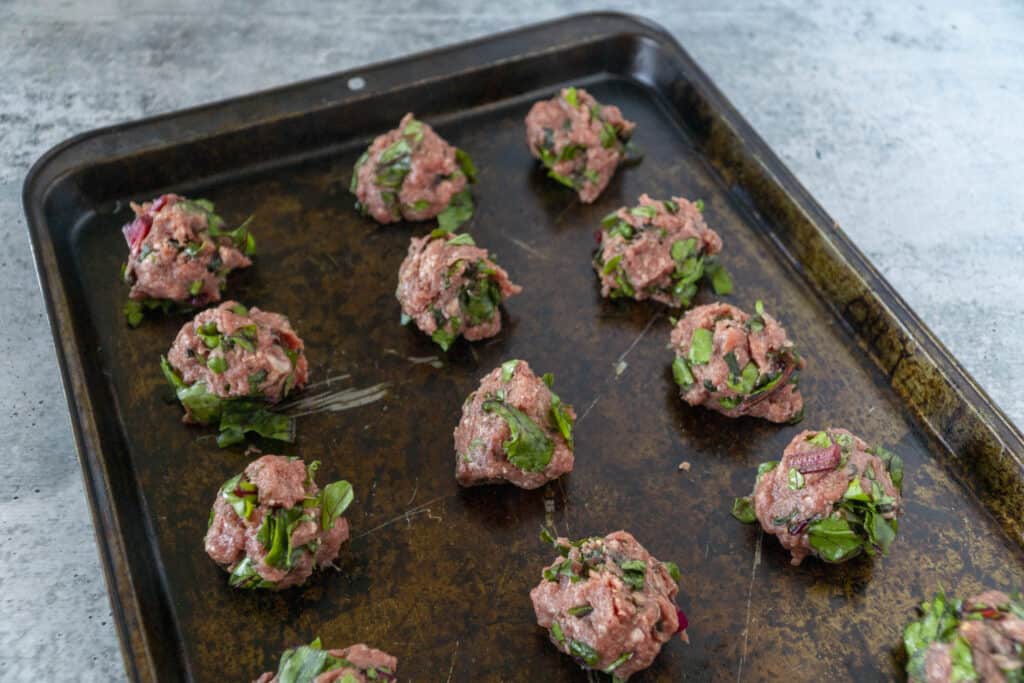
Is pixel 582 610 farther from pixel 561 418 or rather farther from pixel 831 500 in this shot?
pixel 831 500

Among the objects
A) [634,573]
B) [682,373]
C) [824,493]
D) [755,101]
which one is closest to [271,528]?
[634,573]

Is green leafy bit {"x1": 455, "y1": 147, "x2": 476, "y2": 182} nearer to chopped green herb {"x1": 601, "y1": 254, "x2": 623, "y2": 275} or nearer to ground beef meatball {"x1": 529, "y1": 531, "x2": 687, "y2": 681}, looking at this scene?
chopped green herb {"x1": 601, "y1": 254, "x2": 623, "y2": 275}

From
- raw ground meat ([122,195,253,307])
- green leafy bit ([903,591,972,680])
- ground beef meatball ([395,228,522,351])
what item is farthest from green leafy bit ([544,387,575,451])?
raw ground meat ([122,195,253,307])

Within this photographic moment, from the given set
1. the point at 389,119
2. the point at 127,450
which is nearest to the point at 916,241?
the point at 389,119

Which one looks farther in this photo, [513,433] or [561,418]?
[561,418]

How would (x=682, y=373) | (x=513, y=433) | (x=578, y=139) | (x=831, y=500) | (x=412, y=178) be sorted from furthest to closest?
(x=578, y=139)
(x=412, y=178)
(x=682, y=373)
(x=513, y=433)
(x=831, y=500)

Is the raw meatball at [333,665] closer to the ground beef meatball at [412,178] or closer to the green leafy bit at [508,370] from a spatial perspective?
the green leafy bit at [508,370]
